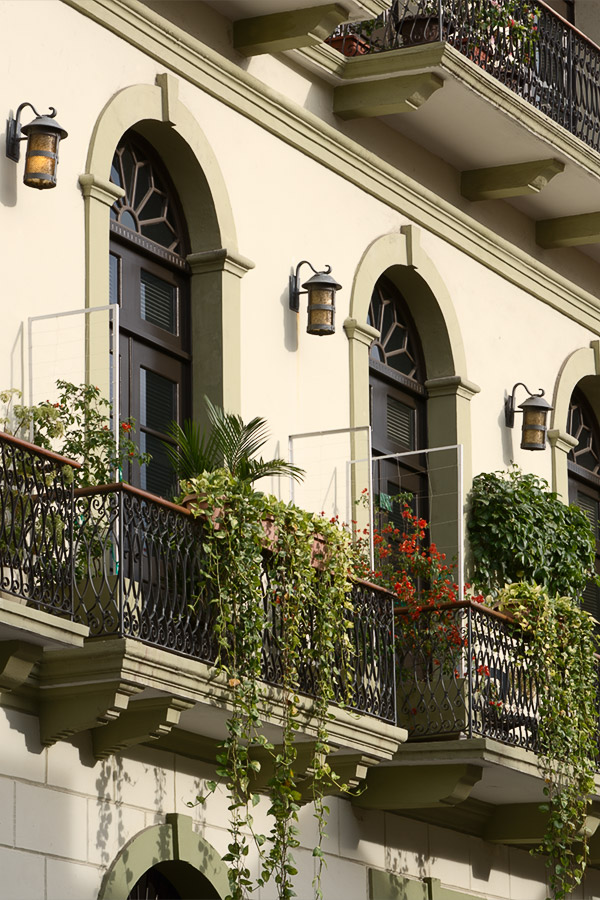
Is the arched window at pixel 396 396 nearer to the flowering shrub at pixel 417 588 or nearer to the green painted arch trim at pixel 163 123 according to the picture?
the flowering shrub at pixel 417 588

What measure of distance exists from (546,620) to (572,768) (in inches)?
45.9

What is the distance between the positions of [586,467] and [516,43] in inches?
177

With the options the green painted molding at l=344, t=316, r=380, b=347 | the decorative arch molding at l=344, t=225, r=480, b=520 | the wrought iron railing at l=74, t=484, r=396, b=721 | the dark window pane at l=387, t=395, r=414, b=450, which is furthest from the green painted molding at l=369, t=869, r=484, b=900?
the green painted molding at l=344, t=316, r=380, b=347

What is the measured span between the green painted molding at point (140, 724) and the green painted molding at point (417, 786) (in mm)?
2910

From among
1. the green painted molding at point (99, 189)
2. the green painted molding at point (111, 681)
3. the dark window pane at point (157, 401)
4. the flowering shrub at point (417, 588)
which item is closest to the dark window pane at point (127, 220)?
the green painted molding at point (99, 189)

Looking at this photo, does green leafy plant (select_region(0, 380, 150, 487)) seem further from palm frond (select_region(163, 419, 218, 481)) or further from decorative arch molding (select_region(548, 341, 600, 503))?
decorative arch molding (select_region(548, 341, 600, 503))

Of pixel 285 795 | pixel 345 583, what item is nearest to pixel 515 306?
pixel 345 583

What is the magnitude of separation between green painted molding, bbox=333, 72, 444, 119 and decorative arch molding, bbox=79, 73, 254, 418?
1.98 m

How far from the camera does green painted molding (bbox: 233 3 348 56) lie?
1527 centimetres

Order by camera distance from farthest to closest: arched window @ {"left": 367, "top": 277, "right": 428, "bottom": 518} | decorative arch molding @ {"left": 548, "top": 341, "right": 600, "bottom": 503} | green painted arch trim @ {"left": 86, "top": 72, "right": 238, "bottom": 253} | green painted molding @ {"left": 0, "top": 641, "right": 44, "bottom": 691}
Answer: decorative arch molding @ {"left": 548, "top": 341, "right": 600, "bottom": 503}, arched window @ {"left": 367, "top": 277, "right": 428, "bottom": 518}, green painted arch trim @ {"left": 86, "top": 72, "right": 238, "bottom": 253}, green painted molding @ {"left": 0, "top": 641, "right": 44, "bottom": 691}

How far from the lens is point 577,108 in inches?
744

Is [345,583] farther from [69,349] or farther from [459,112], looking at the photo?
[459,112]

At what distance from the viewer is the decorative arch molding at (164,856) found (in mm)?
12375

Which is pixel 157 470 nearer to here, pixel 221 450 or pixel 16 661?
pixel 221 450
